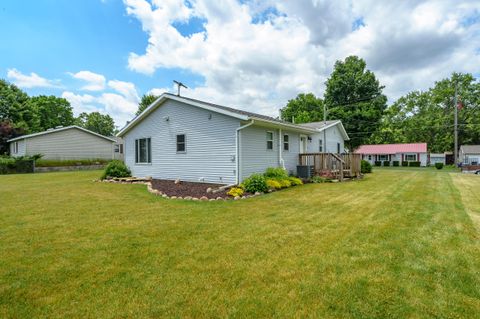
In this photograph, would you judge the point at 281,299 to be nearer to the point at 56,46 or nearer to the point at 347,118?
the point at 56,46

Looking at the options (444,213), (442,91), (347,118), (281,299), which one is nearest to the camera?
(281,299)

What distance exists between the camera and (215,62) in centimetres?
1619

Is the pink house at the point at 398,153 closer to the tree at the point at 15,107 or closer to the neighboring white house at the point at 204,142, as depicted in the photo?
the neighboring white house at the point at 204,142

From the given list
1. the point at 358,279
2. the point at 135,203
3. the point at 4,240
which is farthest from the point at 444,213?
the point at 4,240

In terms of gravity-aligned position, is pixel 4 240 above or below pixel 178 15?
below

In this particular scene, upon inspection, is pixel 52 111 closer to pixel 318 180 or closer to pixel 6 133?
pixel 6 133

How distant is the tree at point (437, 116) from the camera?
126ft

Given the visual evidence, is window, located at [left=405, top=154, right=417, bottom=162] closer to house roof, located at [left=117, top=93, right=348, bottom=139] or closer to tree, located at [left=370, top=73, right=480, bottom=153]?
tree, located at [left=370, top=73, right=480, bottom=153]

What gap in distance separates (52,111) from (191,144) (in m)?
46.8

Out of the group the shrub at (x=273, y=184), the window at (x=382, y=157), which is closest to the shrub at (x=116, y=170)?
the shrub at (x=273, y=184)

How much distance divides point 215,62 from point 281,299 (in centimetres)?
1597

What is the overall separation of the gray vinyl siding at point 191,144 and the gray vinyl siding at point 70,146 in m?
14.6

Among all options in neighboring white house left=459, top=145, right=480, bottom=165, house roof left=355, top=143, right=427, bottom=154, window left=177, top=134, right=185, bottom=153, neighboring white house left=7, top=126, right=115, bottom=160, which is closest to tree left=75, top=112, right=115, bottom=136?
neighboring white house left=7, top=126, right=115, bottom=160

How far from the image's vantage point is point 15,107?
32781 millimetres
